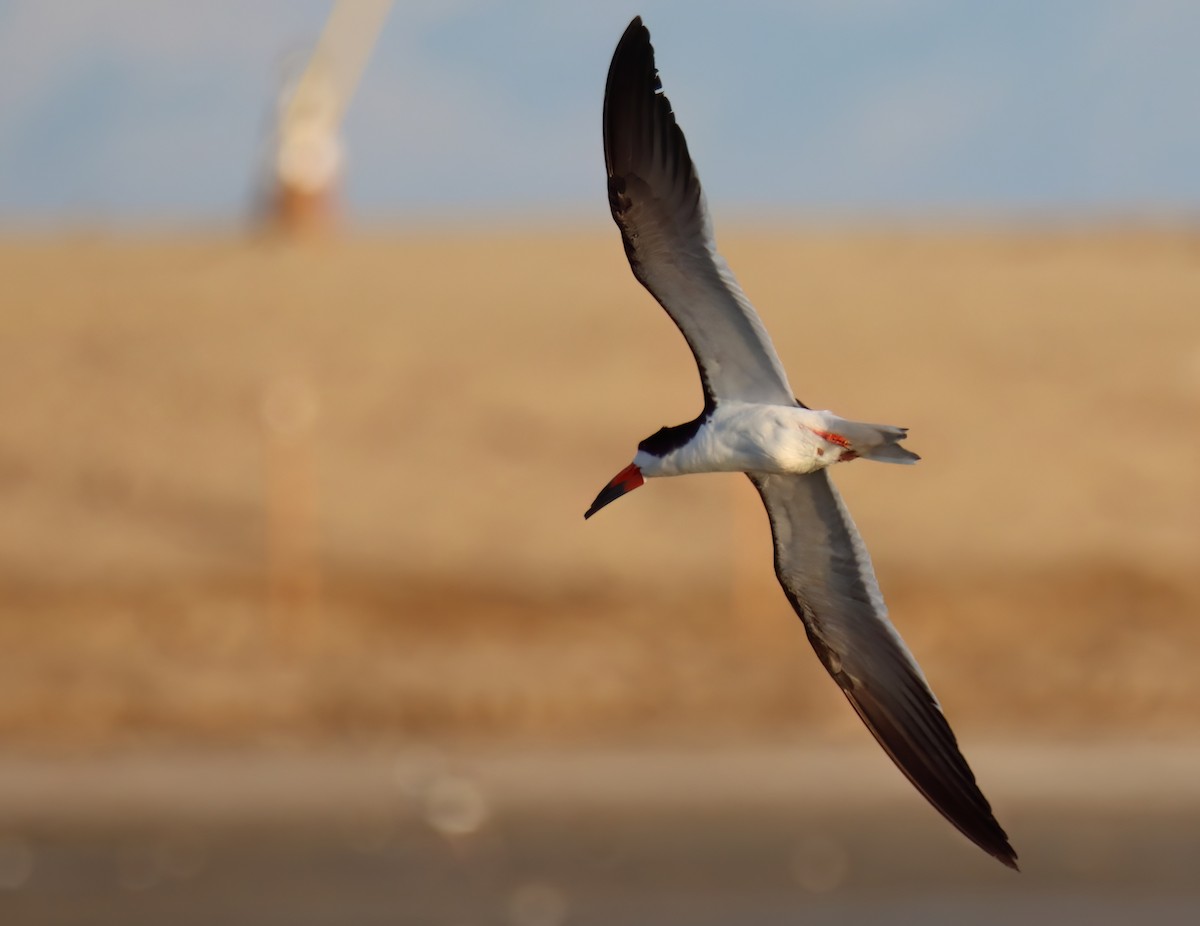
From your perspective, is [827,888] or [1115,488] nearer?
[827,888]

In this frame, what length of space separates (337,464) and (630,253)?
21494 millimetres

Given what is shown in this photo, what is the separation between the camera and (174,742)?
17.7 m

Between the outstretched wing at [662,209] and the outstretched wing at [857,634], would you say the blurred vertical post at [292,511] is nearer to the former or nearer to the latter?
the outstretched wing at [857,634]

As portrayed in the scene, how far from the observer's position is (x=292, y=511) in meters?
25.3

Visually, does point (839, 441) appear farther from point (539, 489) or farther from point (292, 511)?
point (539, 489)

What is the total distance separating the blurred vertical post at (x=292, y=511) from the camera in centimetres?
2178

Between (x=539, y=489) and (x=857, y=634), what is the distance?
19.2m

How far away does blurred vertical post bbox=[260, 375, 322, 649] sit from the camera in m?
21.8

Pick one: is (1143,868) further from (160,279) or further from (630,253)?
(160,279)

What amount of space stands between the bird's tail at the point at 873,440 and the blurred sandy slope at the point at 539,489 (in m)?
11.6

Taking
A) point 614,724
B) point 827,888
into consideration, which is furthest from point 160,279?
point 827,888

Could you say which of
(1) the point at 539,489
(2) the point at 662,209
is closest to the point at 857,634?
(2) the point at 662,209

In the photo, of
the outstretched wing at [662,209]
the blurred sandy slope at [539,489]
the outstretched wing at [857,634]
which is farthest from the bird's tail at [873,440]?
the blurred sandy slope at [539,489]

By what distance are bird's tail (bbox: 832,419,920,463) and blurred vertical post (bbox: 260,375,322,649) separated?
587 inches
